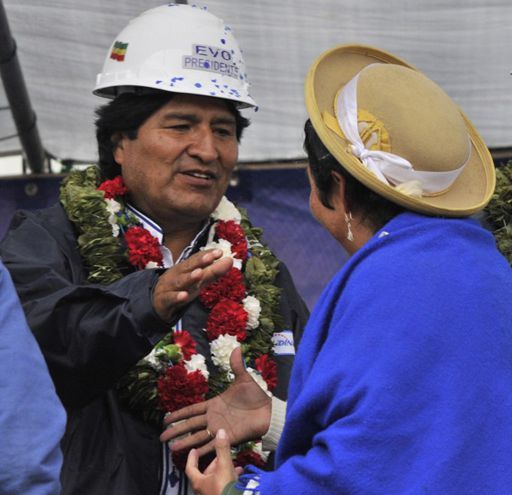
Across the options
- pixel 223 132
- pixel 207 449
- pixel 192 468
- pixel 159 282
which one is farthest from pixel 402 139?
pixel 223 132

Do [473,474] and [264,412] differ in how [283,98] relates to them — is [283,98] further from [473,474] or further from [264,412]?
[473,474]

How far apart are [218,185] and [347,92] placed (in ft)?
3.58

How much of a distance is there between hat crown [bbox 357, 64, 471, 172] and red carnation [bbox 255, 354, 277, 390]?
109 cm

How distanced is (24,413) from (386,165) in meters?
0.91

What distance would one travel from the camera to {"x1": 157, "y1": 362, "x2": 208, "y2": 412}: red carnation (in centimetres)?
319

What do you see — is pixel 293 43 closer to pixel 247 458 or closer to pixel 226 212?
pixel 226 212

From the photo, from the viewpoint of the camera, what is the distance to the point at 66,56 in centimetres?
443

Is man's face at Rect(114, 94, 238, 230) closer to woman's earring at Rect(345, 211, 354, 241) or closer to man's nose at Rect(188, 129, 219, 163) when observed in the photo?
man's nose at Rect(188, 129, 219, 163)

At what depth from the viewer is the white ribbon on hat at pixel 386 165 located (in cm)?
245

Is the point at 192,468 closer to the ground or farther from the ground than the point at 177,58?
closer to the ground

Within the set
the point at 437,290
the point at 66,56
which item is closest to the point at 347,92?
the point at 437,290

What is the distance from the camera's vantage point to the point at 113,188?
360 cm

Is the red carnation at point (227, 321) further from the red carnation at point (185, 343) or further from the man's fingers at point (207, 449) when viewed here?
the man's fingers at point (207, 449)

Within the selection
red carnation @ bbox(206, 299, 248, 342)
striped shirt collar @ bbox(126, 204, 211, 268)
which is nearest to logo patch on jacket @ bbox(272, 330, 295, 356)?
red carnation @ bbox(206, 299, 248, 342)
